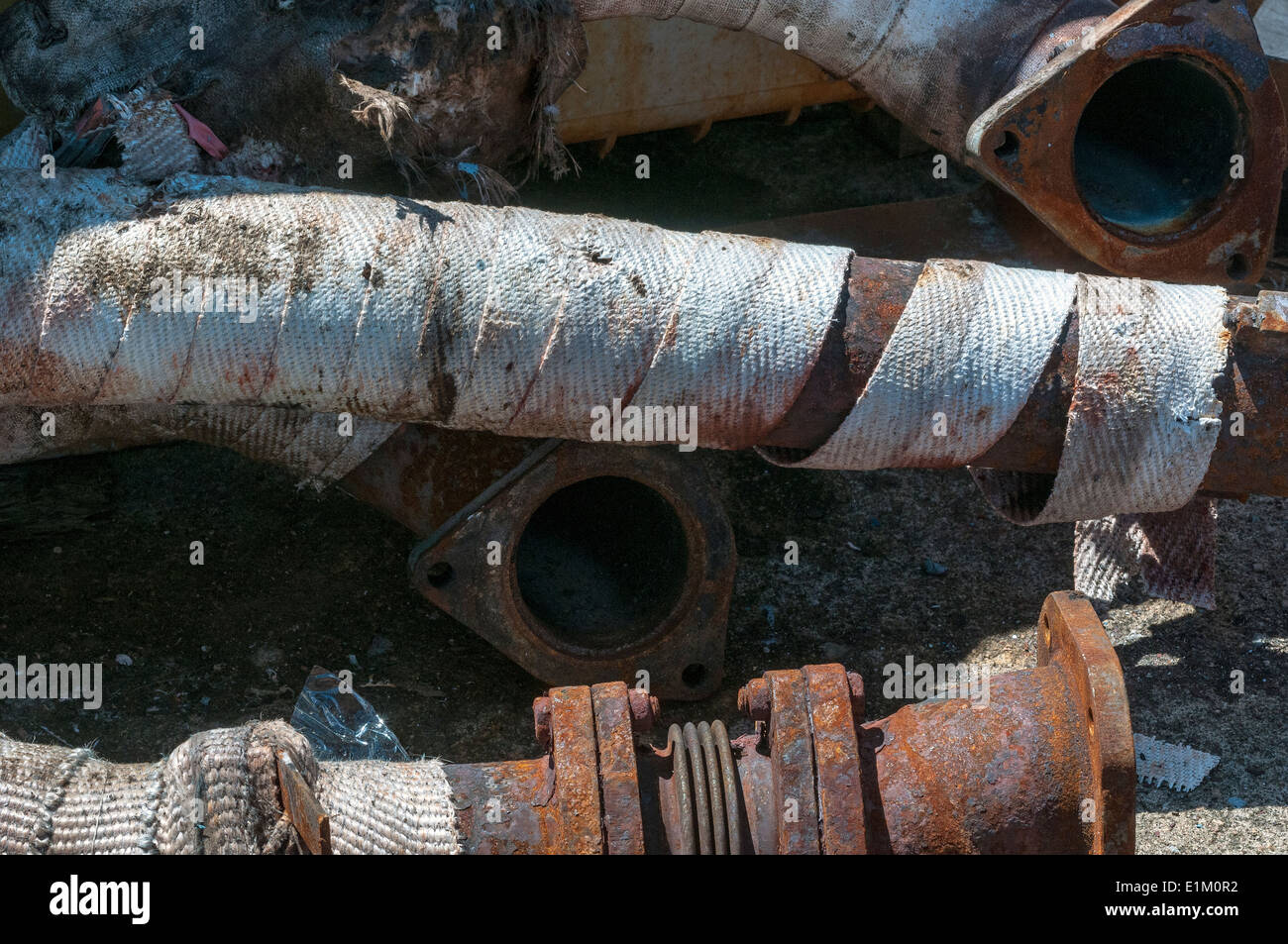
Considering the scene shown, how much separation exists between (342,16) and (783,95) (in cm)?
205

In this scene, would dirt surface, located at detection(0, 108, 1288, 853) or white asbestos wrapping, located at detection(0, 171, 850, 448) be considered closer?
white asbestos wrapping, located at detection(0, 171, 850, 448)

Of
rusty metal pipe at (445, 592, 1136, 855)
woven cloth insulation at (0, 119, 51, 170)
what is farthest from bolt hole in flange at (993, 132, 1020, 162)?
woven cloth insulation at (0, 119, 51, 170)

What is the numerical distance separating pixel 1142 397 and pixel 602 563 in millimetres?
1478

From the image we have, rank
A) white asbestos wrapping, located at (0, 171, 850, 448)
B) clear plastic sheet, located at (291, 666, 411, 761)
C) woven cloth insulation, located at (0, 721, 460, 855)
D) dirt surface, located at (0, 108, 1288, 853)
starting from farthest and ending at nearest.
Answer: dirt surface, located at (0, 108, 1288, 853) → clear plastic sheet, located at (291, 666, 411, 761) → white asbestos wrapping, located at (0, 171, 850, 448) → woven cloth insulation, located at (0, 721, 460, 855)

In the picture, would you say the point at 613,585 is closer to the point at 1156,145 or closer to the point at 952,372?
the point at 952,372

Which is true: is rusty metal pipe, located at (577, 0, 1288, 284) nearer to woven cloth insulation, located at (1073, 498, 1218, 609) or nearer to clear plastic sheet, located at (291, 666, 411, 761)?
woven cloth insulation, located at (1073, 498, 1218, 609)

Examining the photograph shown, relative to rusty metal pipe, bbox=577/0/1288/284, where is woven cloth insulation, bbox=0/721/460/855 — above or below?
below

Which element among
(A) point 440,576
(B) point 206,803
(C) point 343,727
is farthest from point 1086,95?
(B) point 206,803

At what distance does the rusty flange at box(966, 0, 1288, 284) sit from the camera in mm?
3479

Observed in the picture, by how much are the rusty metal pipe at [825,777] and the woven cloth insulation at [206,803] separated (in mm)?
116

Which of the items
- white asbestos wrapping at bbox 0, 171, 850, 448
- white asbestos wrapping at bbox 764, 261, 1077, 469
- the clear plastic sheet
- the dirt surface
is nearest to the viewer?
white asbestos wrapping at bbox 0, 171, 850, 448

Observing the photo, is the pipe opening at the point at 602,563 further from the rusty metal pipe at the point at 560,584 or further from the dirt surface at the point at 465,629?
the dirt surface at the point at 465,629

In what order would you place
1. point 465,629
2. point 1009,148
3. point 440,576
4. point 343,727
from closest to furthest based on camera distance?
point 343,727
point 440,576
point 465,629
point 1009,148

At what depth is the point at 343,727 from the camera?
2961mm
